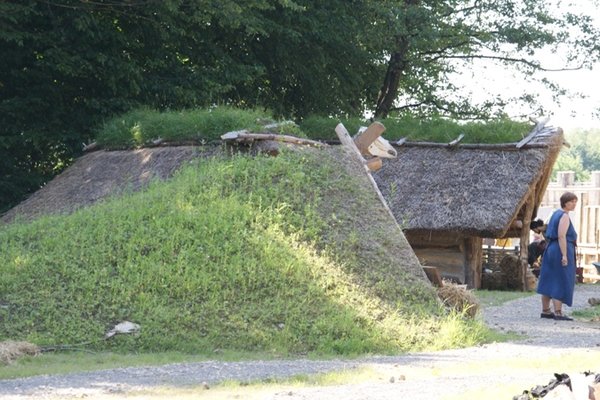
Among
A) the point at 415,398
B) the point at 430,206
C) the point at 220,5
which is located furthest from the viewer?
the point at 430,206

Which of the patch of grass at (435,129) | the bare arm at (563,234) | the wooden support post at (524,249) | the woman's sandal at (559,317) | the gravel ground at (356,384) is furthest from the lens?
the patch of grass at (435,129)

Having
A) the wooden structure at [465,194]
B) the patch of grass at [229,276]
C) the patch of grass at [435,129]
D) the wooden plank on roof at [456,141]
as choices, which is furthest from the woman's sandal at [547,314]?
the wooden plank on roof at [456,141]

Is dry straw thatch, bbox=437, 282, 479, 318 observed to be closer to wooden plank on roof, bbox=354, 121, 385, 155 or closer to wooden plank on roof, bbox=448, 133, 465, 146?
wooden plank on roof, bbox=354, 121, 385, 155

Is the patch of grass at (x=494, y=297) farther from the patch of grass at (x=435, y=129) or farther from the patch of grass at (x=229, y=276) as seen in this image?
the patch of grass at (x=229, y=276)

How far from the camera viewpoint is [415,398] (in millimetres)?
7598

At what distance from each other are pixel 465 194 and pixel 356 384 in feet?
49.5

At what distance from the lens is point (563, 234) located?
15195 millimetres

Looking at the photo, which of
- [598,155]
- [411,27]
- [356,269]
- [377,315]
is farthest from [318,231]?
[598,155]

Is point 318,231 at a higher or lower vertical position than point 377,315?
higher

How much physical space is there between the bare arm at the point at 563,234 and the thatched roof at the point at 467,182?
7001mm

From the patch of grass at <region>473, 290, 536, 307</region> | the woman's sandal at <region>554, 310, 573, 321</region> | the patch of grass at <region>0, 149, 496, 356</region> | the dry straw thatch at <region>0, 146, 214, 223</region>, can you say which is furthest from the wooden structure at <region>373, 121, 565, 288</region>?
the patch of grass at <region>0, 149, 496, 356</region>

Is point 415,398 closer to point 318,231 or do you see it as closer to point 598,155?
point 318,231

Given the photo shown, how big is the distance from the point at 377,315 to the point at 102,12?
13.0 meters

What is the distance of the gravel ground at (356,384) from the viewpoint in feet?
26.1
